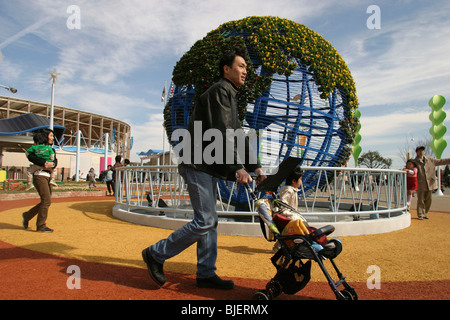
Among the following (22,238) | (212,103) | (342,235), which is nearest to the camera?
(212,103)

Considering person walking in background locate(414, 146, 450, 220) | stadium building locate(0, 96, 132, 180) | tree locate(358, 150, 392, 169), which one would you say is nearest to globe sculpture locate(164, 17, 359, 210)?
person walking in background locate(414, 146, 450, 220)

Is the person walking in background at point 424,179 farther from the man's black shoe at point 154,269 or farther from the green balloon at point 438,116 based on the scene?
the green balloon at point 438,116

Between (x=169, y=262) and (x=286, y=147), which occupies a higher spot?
(x=286, y=147)

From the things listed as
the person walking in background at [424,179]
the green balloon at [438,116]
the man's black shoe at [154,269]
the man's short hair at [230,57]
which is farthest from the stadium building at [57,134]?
the man's short hair at [230,57]

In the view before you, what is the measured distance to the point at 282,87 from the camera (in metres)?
5.97

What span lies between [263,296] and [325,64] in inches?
205

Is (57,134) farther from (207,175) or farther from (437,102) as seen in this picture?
(207,175)

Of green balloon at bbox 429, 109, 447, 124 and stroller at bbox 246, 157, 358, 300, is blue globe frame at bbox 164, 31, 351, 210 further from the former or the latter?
green balloon at bbox 429, 109, 447, 124

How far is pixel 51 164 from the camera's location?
17.0ft

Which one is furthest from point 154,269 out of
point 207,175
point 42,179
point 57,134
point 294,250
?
point 57,134

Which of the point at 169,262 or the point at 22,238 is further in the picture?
the point at 22,238

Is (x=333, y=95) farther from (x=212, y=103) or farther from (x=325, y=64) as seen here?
(x=212, y=103)
